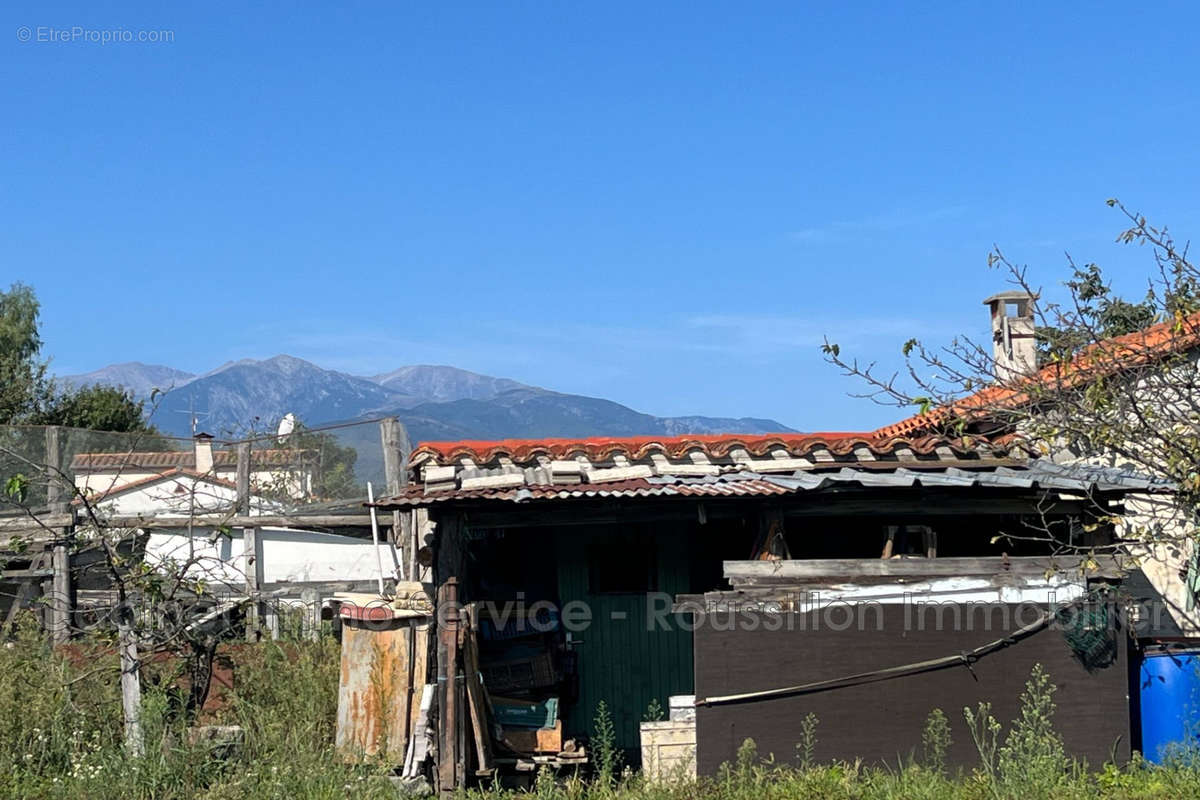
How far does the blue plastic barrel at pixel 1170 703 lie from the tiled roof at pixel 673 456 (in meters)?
2.46

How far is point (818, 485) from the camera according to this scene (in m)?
9.21

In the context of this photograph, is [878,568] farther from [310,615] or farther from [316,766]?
[310,615]

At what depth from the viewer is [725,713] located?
9.11 meters

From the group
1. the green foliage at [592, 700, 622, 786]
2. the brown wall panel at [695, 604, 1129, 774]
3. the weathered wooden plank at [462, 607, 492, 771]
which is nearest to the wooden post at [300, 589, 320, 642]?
the weathered wooden plank at [462, 607, 492, 771]

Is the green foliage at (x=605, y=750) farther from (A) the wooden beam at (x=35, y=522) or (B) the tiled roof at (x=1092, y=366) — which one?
(A) the wooden beam at (x=35, y=522)

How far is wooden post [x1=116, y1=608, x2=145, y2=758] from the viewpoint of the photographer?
8.75 metres

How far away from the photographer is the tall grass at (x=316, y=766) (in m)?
8.39

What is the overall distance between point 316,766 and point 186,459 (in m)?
12.6

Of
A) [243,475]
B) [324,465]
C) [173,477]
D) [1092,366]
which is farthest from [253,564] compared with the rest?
[1092,366]

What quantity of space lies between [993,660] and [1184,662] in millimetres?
1452

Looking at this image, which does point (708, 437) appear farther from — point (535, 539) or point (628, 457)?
point (535, 539)

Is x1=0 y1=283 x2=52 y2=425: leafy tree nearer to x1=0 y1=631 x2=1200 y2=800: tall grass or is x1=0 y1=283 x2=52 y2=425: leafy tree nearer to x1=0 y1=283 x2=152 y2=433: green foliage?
x1=0 y1=283 x2=152 y2=433: green foliage

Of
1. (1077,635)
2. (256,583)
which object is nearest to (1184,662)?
(1077,635)

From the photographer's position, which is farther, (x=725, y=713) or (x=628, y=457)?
(x=628, y=457)
